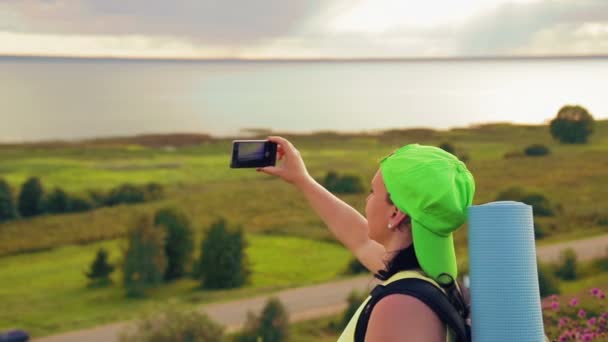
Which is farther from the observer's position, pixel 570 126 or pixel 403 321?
pixel 570 126

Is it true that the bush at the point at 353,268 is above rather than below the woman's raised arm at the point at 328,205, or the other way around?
below

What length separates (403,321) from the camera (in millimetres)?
886

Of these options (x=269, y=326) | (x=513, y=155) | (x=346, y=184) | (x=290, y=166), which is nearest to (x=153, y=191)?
(x=346, y=184)

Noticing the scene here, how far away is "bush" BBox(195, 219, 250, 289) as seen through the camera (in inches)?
503

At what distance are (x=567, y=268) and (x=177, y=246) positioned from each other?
702 cm

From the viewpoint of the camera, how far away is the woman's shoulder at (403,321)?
0.88 m

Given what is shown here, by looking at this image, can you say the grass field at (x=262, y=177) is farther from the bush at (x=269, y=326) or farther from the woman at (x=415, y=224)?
the woman at (x=415, y=224)

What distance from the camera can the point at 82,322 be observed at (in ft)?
40.7

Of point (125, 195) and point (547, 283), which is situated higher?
point (547, 283)

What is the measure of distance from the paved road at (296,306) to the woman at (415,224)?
9831mm

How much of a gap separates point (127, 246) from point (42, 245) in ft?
4.83

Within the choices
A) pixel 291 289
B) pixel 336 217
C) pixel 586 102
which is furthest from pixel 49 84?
pixel 336 217

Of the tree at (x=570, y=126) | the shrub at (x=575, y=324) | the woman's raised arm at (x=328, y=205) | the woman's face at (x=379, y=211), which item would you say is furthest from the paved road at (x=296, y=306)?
the woman's face at (x=379, y=211)

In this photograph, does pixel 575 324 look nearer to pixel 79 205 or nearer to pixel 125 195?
pixel 79 205
